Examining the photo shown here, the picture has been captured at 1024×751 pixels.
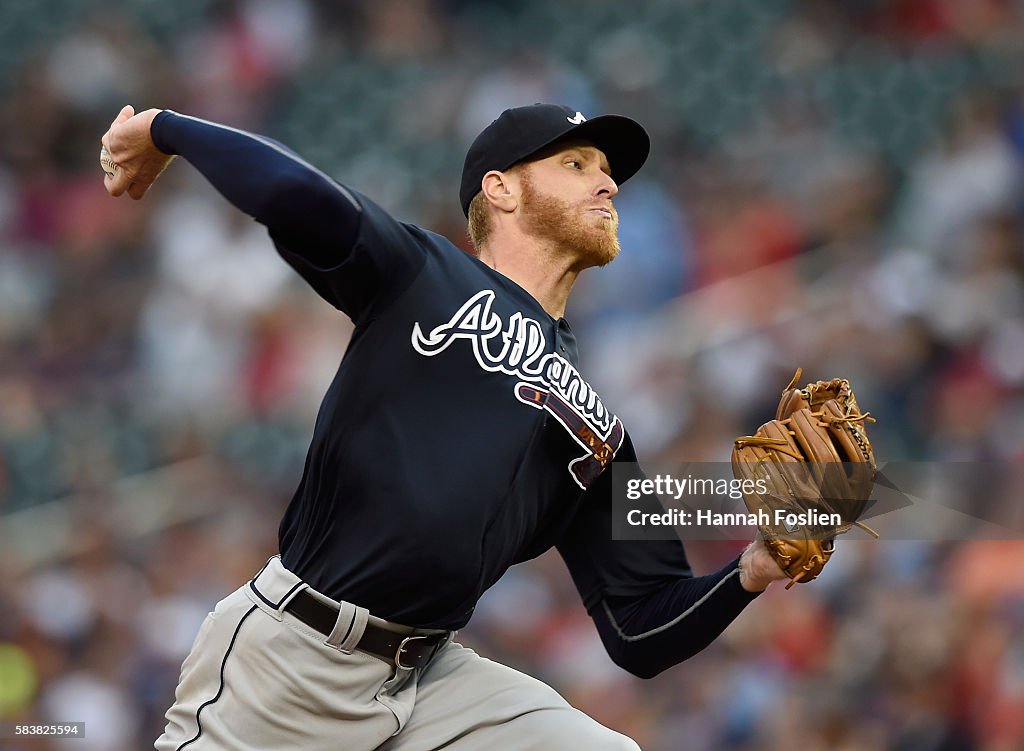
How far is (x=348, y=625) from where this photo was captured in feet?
8.41

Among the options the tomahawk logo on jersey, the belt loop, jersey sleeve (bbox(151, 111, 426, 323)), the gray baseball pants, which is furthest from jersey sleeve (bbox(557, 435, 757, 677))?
jersey sleeve (bbox(151, 111, 426, 323))

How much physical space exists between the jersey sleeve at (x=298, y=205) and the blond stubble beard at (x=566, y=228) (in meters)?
0.51

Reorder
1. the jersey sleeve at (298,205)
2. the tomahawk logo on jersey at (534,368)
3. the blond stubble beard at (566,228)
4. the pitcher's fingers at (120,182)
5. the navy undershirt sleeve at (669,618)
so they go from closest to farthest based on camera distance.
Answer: the jersey sleeve at (298,205), the pitcher's fingers at (120,182), the tomahawk logo on jersey at (534,368), the navy undershirt sleeve at (669,618), the blond stubble beard at (566,228)

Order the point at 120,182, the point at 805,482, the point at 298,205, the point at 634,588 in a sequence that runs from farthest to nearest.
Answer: the point at 634,588 < the point at 805,482 < the point at 120,182 < the point at 298,205

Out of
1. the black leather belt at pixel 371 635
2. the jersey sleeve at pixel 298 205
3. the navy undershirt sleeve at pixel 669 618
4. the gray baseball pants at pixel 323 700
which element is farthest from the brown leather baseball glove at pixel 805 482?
the jersey sleeve at pixel 298 205

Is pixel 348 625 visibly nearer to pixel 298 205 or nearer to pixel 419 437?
pixel 419 437

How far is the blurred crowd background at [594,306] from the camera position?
17.6 feet

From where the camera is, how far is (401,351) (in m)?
2.61

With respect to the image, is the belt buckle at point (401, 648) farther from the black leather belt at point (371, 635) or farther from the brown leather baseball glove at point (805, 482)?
the brown leather baseball glove at point (805, 482)

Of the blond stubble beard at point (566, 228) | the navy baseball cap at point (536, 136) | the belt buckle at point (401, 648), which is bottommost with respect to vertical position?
the belt buckle at point (401, 648)

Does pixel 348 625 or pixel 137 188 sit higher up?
pixel 137 188

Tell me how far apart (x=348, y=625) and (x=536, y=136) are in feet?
3.72

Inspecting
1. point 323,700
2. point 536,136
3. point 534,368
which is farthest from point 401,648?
point 536,136

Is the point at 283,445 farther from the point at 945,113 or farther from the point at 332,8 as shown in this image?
the point at 945,113
